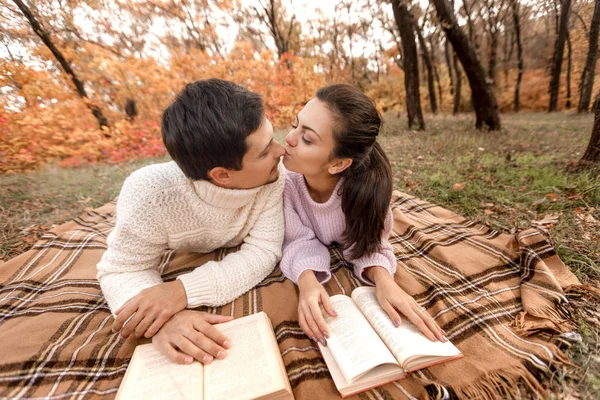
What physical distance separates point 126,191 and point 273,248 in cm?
87

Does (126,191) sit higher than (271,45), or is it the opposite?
(271,45)

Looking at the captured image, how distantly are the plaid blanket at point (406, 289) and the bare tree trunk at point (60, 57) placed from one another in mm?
2962

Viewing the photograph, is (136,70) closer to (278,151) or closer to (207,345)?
(278,151)

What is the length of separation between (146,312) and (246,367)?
554 millimetres

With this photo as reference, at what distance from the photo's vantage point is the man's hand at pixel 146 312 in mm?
1290

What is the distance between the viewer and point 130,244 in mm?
→ 1453

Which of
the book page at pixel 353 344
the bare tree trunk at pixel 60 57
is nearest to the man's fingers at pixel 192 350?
the book page at pixel 353 344

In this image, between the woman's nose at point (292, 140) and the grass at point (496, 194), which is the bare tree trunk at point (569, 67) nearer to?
the grass at point (496, 194)

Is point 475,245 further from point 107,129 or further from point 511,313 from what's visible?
point 107,129

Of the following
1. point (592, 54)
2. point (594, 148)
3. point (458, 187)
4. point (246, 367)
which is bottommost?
point (458, 187)

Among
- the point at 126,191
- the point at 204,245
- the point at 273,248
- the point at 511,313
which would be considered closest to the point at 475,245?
the point at 511,313

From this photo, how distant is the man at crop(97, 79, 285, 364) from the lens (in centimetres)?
130

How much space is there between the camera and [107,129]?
538 cm

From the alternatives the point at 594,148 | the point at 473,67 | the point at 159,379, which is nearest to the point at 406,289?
the point at 159,379
